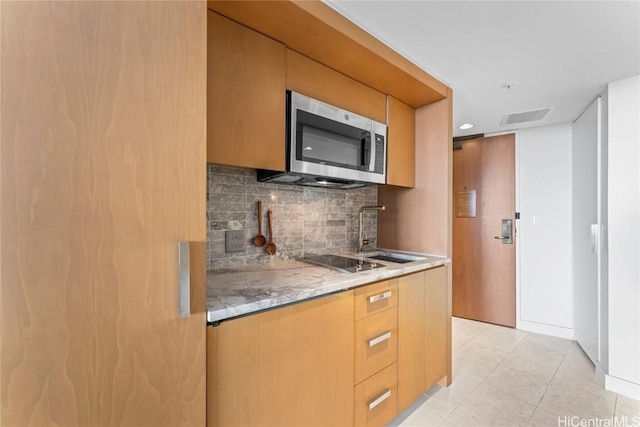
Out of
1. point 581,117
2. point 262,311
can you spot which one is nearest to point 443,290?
point 262,311

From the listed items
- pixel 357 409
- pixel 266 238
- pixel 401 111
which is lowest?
pixel 357 409

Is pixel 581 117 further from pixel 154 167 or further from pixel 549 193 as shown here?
pixel 154 167

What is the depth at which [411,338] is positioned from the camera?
5.78 feet

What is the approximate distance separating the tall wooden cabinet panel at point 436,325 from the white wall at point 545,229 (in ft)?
5.52

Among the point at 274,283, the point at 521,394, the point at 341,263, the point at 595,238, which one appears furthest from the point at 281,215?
the point at 595,238

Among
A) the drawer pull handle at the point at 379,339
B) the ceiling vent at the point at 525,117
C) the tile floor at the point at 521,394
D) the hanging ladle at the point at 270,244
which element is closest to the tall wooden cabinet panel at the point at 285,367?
the drawer pull handle at the point at 379,339

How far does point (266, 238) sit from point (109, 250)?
1.07 metres

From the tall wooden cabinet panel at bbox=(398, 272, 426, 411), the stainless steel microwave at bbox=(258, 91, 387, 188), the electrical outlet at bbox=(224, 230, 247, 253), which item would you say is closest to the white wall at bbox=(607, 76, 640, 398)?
the tall wooden cabinet panel at bbox=(398, 272, 426, 411)

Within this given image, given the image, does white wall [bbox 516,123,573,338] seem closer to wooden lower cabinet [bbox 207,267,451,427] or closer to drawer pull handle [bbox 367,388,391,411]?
wooden lower cabinet [bbox 207,267,451,427]

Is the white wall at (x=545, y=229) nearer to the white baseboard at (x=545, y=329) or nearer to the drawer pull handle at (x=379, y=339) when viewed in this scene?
A: the white baseboard at (x=545, y=329)

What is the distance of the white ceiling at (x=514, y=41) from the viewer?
1317 millimetres

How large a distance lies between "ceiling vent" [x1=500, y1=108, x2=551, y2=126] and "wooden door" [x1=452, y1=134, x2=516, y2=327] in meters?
0.37

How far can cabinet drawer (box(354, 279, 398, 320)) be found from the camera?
4.61ft

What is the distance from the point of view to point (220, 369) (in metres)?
0.96
